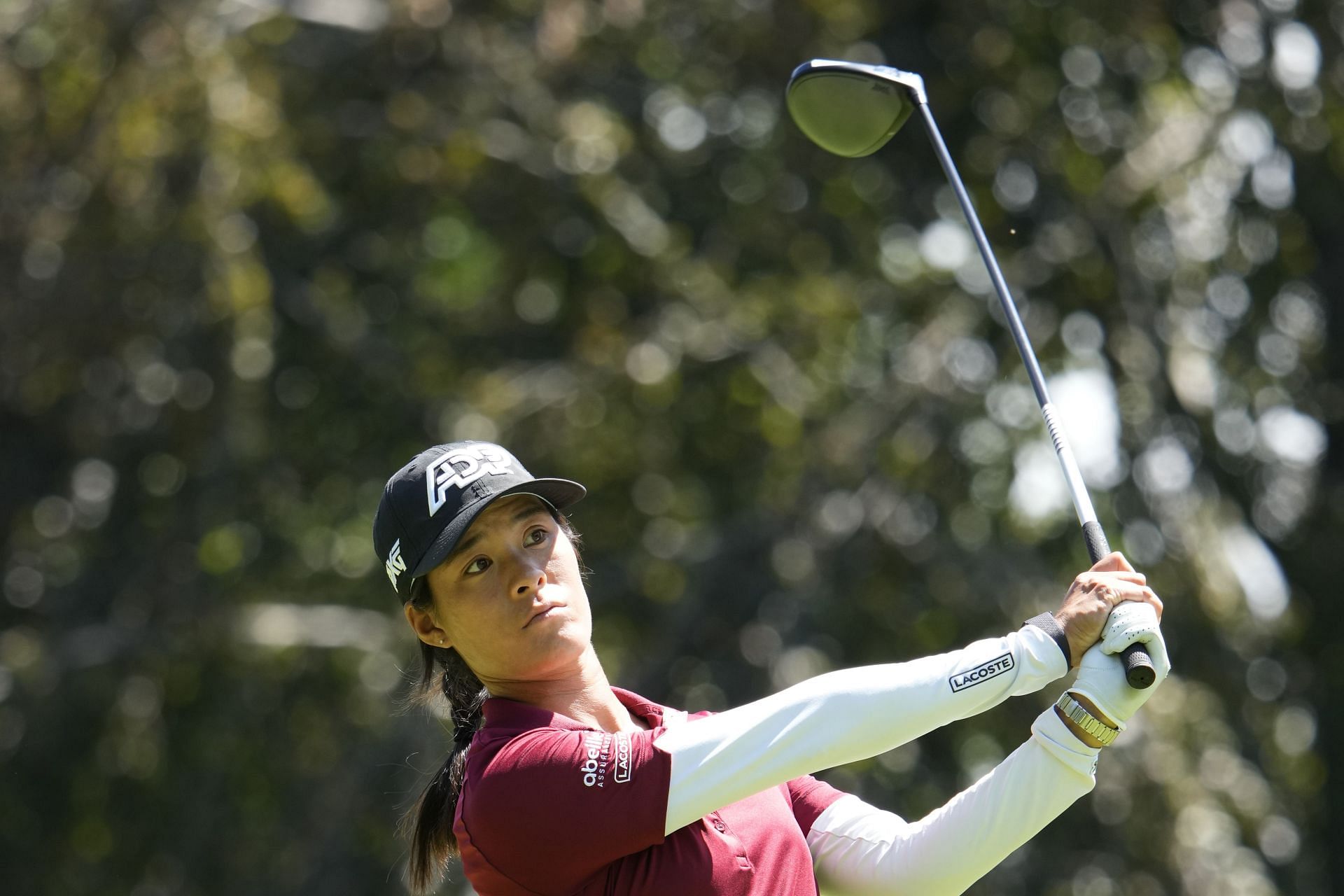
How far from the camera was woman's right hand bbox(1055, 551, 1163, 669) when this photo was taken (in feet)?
10.8

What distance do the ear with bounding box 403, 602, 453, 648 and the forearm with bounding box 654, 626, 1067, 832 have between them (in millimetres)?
646

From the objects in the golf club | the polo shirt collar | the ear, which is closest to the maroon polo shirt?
Result: the polo shirt collar

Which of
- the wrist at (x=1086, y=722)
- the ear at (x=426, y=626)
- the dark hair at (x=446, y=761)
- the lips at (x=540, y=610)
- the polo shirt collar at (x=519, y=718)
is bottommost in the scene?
the dark hair at (x=446, y=761)

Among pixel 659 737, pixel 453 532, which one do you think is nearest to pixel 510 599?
pixel 453 532

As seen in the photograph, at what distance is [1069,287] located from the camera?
1258 cm

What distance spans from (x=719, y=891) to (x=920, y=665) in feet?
1.76

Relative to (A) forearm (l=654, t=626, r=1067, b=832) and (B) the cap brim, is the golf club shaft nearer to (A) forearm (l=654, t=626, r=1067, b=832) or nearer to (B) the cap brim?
(A) forearm (l=654, t=626, r=1067, b=832)

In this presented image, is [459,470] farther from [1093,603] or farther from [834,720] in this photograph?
[1093,603]

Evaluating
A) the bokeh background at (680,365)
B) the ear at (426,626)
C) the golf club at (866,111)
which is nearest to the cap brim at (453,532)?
the ear at (426,626)

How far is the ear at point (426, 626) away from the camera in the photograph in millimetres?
3639

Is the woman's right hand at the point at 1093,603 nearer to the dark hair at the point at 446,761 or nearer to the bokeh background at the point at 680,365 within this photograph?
the dark hair at the point at 446,761

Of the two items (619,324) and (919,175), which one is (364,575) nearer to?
(619,324)

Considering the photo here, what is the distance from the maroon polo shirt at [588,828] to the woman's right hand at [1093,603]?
2.24 feet

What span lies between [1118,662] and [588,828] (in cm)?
99
